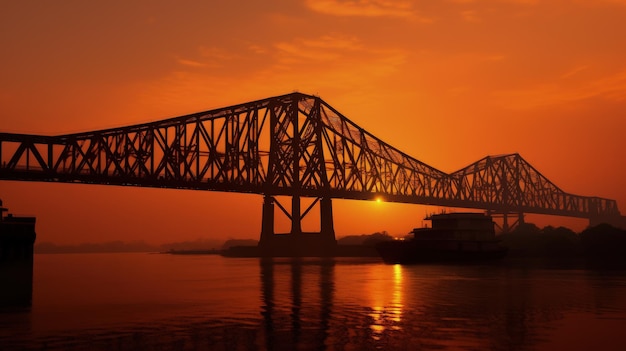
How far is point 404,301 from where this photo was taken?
54.9 m

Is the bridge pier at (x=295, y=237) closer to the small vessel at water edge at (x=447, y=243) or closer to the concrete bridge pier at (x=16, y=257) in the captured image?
the small vessel at water edge at (x=447, y=243)

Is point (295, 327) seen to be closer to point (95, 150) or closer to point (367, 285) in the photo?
point (367, 285)

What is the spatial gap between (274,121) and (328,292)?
376 feet

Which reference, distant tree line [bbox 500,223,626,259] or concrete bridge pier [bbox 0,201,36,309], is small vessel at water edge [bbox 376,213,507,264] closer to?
distant tree line [bbox 500,223,626,259]

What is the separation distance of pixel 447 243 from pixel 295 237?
47536 millimetres

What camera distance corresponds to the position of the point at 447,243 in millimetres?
126062

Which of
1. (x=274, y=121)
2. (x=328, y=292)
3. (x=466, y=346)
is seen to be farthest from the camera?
(x=274, y=121)

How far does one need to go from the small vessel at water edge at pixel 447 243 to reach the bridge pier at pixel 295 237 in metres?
38.9

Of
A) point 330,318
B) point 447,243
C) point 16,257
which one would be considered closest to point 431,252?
point 447,243

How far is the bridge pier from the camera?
165875 millimetres

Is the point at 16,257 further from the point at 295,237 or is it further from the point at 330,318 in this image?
the point at 295,237

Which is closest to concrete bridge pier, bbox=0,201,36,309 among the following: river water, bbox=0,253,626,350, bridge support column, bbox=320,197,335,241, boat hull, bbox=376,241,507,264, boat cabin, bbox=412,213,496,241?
river water, bbox=0,253,626,350

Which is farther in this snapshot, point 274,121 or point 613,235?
point 274,121

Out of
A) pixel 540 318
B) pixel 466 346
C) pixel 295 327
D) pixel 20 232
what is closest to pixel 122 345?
pixel 295 327
